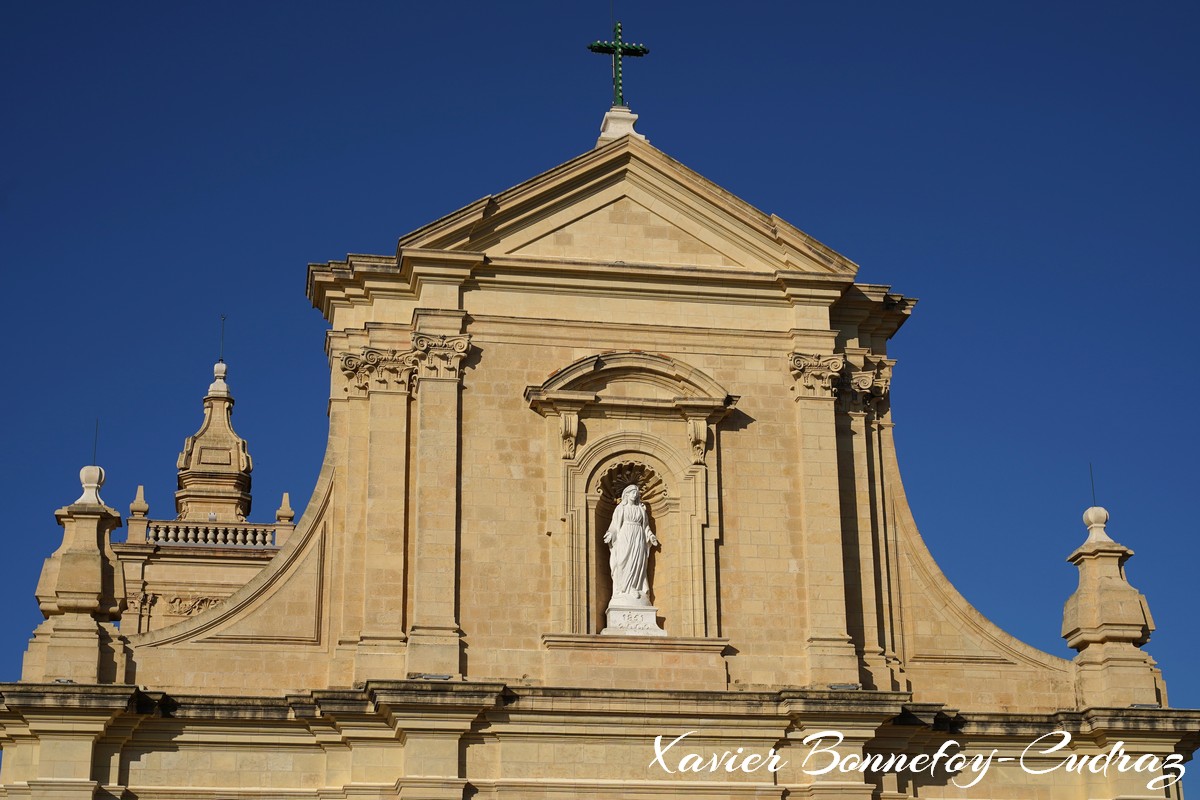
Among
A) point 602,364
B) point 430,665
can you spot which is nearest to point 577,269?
point 602,364

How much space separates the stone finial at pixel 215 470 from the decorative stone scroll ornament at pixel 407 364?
13.1 metres

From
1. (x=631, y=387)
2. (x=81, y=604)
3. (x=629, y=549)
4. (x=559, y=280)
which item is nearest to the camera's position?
(x=81, y=604)

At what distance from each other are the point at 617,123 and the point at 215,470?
14.1 m

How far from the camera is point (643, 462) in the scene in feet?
81.3

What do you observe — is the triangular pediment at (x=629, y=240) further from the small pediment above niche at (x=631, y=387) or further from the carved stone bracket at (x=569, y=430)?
the carved stone bracket at (x=569, y=430)

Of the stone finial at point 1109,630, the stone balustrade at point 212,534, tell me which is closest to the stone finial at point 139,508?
the stone balustrade at point 212,534

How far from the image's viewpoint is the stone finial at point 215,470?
37.9 metres

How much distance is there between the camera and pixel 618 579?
24.2m

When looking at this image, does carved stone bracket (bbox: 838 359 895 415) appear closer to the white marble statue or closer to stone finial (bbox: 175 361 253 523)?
the white marble statue

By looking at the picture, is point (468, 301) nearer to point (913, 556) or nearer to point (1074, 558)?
point (913, 556)

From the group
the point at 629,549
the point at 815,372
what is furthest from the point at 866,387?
the point at 629,549

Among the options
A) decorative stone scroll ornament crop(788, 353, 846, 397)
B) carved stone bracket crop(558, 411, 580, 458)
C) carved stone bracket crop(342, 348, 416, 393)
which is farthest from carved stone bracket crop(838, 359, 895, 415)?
carved stone bracket crop(342, 348, 416, 393)

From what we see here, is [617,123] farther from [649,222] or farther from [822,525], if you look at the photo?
[822,525]

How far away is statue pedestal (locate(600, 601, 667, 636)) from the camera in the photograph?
2395 cm
